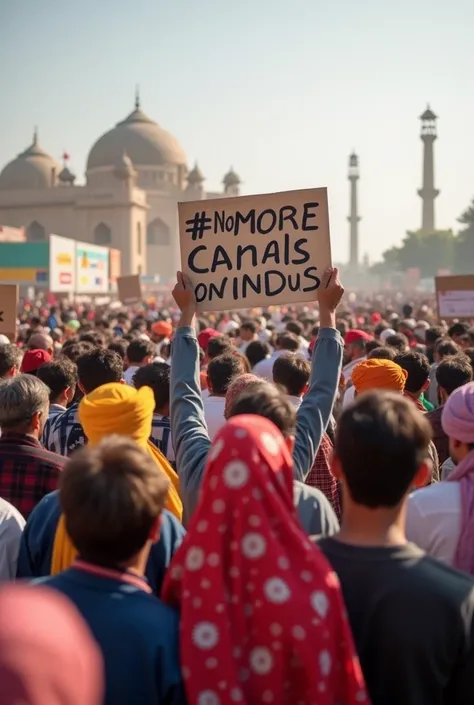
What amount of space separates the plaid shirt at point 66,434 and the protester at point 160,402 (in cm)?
35

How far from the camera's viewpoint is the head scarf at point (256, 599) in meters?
1.73

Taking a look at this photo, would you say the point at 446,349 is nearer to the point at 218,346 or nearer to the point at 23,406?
the point at 218,346

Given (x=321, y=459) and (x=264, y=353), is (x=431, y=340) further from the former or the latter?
(x=321, y=459)

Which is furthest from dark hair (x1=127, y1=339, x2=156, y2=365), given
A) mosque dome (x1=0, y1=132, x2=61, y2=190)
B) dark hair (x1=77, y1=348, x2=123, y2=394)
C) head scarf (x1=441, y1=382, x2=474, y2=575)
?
mosque dome (x1=0, y1=132, x2=61, y2=190)

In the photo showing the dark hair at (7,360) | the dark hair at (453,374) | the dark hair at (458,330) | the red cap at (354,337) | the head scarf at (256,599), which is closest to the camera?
the head scarf at (256,599)

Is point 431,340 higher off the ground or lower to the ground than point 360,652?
higher

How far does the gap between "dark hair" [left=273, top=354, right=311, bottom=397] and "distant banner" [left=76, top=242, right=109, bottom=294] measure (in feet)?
79.4

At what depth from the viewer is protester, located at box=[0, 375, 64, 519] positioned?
3131mm

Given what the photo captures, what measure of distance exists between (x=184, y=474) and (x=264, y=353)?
5095mm

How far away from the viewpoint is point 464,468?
253 cm

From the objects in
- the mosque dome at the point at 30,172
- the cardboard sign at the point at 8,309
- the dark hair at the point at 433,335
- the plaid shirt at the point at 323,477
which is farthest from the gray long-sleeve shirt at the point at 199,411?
the mosque dome at the point at 30,172

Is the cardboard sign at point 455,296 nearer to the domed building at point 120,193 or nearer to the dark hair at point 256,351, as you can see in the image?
the dark hair at point 256,351

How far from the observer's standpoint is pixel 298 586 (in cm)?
176

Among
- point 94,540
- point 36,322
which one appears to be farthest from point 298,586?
point 36,322
